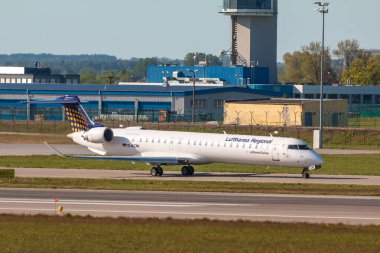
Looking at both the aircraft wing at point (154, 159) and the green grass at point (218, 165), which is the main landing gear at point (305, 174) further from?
the aircraft wing at point (154, 159)

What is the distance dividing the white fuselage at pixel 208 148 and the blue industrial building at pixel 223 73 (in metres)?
92.9

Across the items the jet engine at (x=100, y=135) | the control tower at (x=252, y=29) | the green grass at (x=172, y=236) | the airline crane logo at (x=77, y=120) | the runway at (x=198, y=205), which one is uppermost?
the control tower at (x=252, y=29)

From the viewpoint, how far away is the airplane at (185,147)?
63.5 m

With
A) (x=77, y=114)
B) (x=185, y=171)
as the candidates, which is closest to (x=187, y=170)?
(x=185, y=171)

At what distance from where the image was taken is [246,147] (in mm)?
64188

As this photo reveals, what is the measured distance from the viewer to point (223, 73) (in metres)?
166

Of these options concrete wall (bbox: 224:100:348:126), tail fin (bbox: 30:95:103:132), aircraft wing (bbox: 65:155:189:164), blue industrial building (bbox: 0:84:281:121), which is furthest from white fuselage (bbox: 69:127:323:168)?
blue industrial building (bbox: 0:84:281:121)

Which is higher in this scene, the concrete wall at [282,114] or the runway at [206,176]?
the concrete wall at [282,114]

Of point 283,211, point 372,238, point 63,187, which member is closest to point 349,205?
point 283,211

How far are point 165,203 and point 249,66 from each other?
11503 cm

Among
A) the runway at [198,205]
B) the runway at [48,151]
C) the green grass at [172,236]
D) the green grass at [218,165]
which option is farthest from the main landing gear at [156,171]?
the green grass at [172,236]

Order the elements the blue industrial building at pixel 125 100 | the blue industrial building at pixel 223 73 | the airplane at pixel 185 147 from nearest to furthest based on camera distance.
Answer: the airplane at pixel 185 147 → the blue industrial building at pixel 125 100 → the blue industrial building at pixel 223 73

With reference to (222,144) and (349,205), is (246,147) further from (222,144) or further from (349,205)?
(349,205)

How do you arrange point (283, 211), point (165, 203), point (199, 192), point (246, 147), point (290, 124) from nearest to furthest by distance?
point (283, 211)
point (165, 203)
point (199, 192)
point (246, 147)
point (290, 124)
